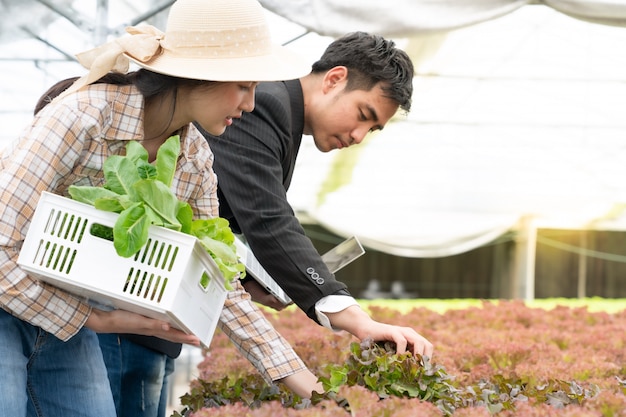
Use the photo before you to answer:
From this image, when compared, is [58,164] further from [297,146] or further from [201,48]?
[297,146]

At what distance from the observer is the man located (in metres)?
2.79

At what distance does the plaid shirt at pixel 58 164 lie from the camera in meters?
2.22

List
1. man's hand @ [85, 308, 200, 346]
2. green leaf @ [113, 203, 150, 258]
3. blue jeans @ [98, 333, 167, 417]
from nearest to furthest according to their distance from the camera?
green leaf @ [113, 203, 150, 258], man's hand @ [85, 308, 200, 346], blue jeans @ [98, 333, 167, 417]

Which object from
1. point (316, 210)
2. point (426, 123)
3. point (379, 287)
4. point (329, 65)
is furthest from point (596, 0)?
point (379, 287)

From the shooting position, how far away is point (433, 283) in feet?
75.2

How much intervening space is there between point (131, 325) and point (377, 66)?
48.7 inches

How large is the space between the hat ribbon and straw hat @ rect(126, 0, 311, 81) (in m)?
0.02

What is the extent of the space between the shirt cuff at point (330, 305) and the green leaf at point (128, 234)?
0.81 meters

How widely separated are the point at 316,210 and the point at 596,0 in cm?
1207

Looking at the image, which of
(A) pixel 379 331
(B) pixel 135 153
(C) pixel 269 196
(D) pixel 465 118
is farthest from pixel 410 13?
(D) pixel 465 118

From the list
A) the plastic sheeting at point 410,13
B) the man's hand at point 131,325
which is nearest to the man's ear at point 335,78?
the man's hand at point 131,325

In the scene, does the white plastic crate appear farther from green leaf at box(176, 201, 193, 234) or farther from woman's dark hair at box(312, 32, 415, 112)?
woman's dark hair at box(312, 32, 415, 112)

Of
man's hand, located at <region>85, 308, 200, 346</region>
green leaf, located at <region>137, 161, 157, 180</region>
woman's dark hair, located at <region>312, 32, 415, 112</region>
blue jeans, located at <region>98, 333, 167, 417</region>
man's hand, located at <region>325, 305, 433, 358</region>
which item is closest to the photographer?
green leaf, located at <region>137, 161, 157, 180</region>

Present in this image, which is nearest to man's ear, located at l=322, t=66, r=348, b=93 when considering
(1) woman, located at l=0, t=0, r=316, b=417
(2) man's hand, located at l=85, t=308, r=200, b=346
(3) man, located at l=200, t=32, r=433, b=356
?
(3) man, located at l=200, t=32, r=433, b=356
